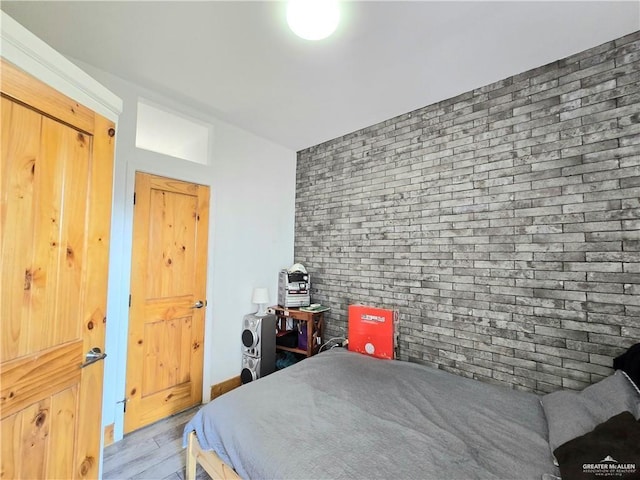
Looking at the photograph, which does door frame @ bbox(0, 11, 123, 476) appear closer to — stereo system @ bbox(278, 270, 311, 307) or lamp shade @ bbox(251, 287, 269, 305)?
lamp shade @ bbox(251, 287, 269, 305)

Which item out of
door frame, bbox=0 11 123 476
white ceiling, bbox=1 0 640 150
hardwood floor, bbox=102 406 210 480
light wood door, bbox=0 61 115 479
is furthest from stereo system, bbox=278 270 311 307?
door frame, bbox=0 11 123 476

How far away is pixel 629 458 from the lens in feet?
3.31

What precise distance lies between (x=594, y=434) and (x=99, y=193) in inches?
94.1

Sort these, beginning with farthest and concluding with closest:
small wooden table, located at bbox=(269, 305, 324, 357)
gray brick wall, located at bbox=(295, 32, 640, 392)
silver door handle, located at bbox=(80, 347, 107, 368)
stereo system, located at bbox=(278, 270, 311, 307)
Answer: stereo system, located at bbox=(278, 270, 311, 307), small wooden table, located at bbox=(269, 305, 324, 357), gray brick wall, located at bbox=(295, 32, 640, 392), silver door handle, located at bbox=(80, 347, 107, 368)

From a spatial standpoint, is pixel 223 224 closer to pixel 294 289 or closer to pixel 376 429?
pixel 294 289

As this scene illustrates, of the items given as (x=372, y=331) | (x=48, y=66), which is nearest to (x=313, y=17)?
(x=48, y=66)

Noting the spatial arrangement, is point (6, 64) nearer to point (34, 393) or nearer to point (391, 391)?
point (34, 393)

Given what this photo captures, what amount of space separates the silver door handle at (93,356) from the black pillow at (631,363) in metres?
2.59

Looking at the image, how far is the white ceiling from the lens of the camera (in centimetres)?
159

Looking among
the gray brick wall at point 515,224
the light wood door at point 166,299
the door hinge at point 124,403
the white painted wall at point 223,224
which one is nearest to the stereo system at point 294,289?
the white painted wall at point 223,224

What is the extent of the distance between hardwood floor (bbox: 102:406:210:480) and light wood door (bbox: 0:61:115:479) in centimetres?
87

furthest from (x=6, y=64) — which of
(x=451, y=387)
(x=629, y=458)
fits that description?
(x=451, y=387)

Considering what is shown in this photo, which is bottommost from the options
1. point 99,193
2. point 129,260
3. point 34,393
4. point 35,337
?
point 34,393

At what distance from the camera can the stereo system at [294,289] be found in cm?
321
